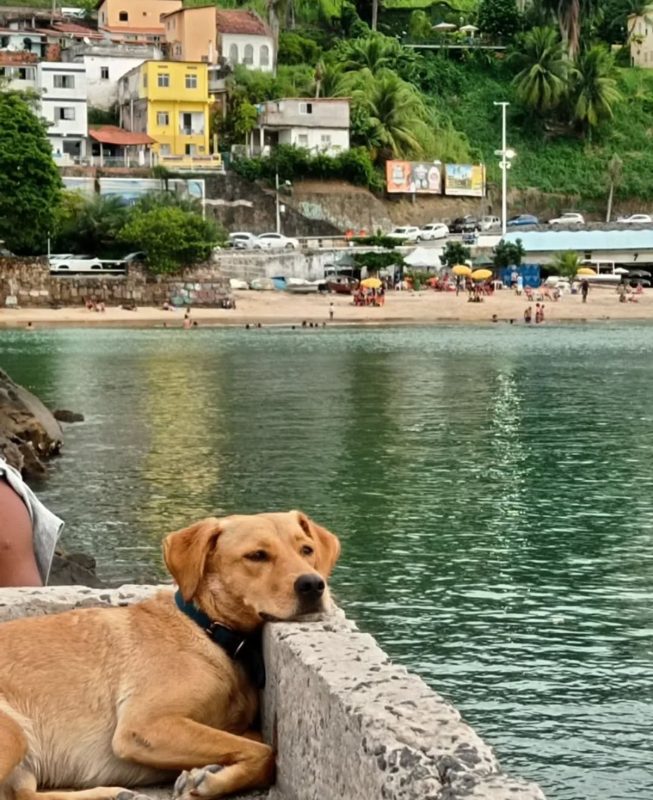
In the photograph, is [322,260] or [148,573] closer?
[148,573]

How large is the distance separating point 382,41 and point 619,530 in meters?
110

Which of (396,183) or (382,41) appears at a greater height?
(382,41)

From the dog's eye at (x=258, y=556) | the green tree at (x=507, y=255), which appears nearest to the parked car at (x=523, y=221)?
the green tree at (x=507, y=255)

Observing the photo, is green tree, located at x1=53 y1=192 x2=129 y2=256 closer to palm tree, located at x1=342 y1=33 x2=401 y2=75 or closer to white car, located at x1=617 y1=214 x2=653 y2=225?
palm tree, located at x1=342 y1=33 x2=401 y2=75

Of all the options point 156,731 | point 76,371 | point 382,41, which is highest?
point 382,41

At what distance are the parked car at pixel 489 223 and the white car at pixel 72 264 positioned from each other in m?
32.2

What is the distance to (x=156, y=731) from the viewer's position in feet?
17.7

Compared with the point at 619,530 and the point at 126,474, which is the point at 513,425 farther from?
the point at 619,530

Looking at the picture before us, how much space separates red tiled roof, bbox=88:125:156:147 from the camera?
111750 millimetres

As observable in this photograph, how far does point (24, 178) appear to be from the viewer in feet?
288

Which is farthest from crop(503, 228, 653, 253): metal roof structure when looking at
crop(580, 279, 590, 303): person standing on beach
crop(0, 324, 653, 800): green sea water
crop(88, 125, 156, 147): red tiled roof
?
crop(0, 324, 653, 800): green sea water

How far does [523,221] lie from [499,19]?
97.5ft

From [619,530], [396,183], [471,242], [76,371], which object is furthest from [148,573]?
[396,183]

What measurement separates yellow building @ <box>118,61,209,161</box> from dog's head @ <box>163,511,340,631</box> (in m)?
107
